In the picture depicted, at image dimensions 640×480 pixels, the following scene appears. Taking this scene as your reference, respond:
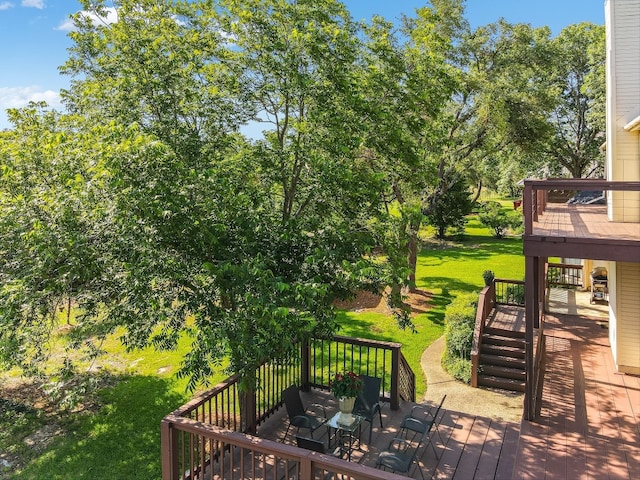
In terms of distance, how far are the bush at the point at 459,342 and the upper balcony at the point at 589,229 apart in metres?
4.26

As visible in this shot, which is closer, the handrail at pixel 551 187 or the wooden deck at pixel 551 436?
the wooden deck at pixel 551 436

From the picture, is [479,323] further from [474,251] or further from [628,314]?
[474,251]

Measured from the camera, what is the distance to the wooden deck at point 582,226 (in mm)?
7664

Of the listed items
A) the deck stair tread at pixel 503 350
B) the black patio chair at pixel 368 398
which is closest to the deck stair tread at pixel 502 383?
the deck stair tread at pixel 503 350

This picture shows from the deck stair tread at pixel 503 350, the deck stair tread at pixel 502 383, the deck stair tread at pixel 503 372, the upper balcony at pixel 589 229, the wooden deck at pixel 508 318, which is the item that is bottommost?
the deck stair tread at pixel 502 383

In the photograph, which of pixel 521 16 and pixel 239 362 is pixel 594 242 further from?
pixel 521 16

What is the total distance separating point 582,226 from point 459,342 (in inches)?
199

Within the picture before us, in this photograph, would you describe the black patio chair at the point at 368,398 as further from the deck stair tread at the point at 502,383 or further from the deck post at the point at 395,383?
the deck stair tread at the point at 502,383

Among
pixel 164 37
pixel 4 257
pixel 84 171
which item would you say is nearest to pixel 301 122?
pixel 164 37

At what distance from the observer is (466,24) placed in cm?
1914

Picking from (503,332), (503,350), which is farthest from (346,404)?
(503,332)

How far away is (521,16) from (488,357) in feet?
50.9

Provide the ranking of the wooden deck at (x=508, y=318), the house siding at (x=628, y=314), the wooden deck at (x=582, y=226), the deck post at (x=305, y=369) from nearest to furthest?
the wooden deck at (x=582, y=226), the house siding at (x=628, y=314), the deck post at (x=305, y=369), the wooden deck at (x=508, y=318)

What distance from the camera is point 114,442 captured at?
8.90 meters
